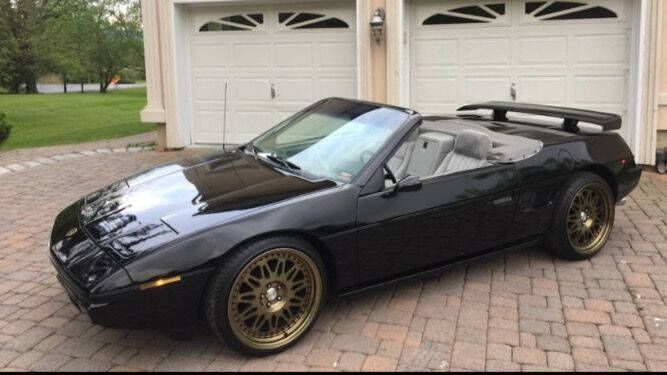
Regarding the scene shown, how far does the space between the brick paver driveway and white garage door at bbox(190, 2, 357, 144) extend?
559 cm

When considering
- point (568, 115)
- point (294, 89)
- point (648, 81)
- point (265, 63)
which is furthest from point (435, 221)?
point (265, 63)

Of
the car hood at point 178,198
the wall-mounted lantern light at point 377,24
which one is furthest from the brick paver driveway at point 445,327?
the wall-mounted lantern light at point 377,24

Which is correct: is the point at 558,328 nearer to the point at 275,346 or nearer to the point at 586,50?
the point at 275,346

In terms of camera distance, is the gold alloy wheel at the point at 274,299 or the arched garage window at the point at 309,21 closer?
the gold alloy wheel at the point at 274,299

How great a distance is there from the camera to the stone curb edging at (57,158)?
915cm

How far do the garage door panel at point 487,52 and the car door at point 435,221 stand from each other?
5.26 meters

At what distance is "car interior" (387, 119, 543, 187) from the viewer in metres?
4.27

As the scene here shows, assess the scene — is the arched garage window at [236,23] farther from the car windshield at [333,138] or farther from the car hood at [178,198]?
the car hood at [178,198]

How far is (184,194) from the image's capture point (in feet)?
12.6

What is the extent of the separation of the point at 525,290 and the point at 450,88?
5.61 m

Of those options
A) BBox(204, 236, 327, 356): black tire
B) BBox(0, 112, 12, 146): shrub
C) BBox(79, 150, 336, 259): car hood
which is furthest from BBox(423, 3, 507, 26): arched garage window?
BBox(0, 112, 12, 146): shrub

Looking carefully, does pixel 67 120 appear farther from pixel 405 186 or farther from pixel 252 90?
pixel 405 186

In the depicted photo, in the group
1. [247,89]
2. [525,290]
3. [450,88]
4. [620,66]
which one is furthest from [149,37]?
[525,290]

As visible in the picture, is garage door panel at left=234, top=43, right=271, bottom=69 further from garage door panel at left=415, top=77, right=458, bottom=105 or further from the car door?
the car door
